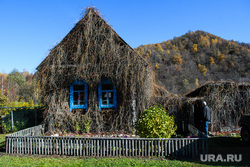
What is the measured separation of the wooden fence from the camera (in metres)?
6.44

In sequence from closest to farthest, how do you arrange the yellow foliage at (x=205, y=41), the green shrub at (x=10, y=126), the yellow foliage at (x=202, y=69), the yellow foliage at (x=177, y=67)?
the green shrub at (x=10, y=126)
the yellow foliage at (x=202, y=69)
the yellow foliage at (x=177, y=67)
the yellow foliage at (x=205, y=41)

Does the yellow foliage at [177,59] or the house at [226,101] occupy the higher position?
the yellow foliage at [177,59]

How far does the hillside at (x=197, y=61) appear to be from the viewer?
157 feet

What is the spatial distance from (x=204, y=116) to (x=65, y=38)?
28.8 feet

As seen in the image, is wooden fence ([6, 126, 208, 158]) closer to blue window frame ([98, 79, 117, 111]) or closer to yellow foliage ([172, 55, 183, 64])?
blue window frame ([98, 79, 117, 111])

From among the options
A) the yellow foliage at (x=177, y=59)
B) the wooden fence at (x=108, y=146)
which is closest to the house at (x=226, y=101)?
the wooden fence at (x=108, y=146)

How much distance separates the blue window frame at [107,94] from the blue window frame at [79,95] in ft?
2.87

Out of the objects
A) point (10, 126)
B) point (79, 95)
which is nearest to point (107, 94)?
point (79, 95)

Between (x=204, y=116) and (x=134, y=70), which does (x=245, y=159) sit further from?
(x=134, y=70)

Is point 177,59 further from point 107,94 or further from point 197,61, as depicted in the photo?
point 107,94

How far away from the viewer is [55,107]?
1060cm

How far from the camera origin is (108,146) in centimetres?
671

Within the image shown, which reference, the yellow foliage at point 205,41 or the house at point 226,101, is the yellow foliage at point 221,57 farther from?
the house at point 226,101

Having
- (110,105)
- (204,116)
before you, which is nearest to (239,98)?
(204,116)
